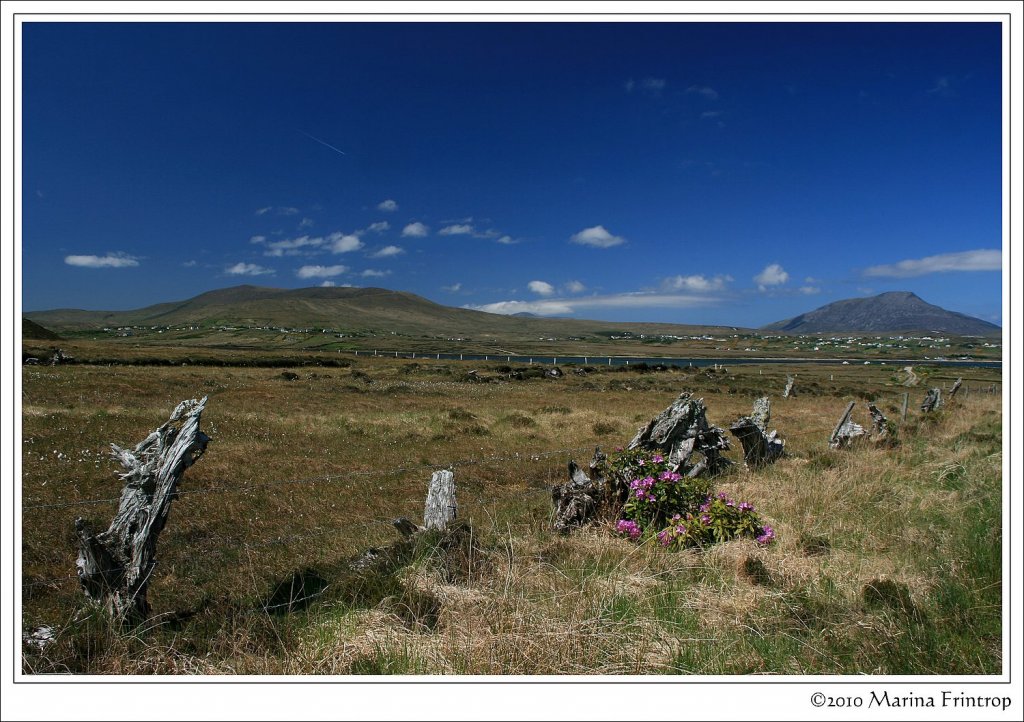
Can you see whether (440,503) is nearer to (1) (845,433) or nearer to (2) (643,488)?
(2) (643,488)

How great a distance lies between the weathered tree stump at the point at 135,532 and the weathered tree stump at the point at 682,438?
6894 mm

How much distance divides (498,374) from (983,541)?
155 ft

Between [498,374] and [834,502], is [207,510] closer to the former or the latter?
[834,502]

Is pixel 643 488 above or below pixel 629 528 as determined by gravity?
above

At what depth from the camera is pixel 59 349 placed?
4662 centimetres

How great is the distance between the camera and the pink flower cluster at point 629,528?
6.67 m

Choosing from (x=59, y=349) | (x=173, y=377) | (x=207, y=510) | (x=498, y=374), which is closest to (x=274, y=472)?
(x=207, y=510)

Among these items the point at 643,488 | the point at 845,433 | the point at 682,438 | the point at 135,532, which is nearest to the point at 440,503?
the point at 643,488

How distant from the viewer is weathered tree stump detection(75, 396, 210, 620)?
4285mm

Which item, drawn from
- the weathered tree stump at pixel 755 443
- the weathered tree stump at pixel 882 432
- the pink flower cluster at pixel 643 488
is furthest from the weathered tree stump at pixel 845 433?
the pink flower cluster at pixel 643 488

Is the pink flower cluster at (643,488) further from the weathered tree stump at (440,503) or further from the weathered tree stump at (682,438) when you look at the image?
the weathered tree stump at (440,503)

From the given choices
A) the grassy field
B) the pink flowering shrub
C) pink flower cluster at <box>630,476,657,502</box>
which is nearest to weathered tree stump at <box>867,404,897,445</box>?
the grassy field

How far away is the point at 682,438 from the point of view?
10023mm

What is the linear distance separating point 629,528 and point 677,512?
679 mm
